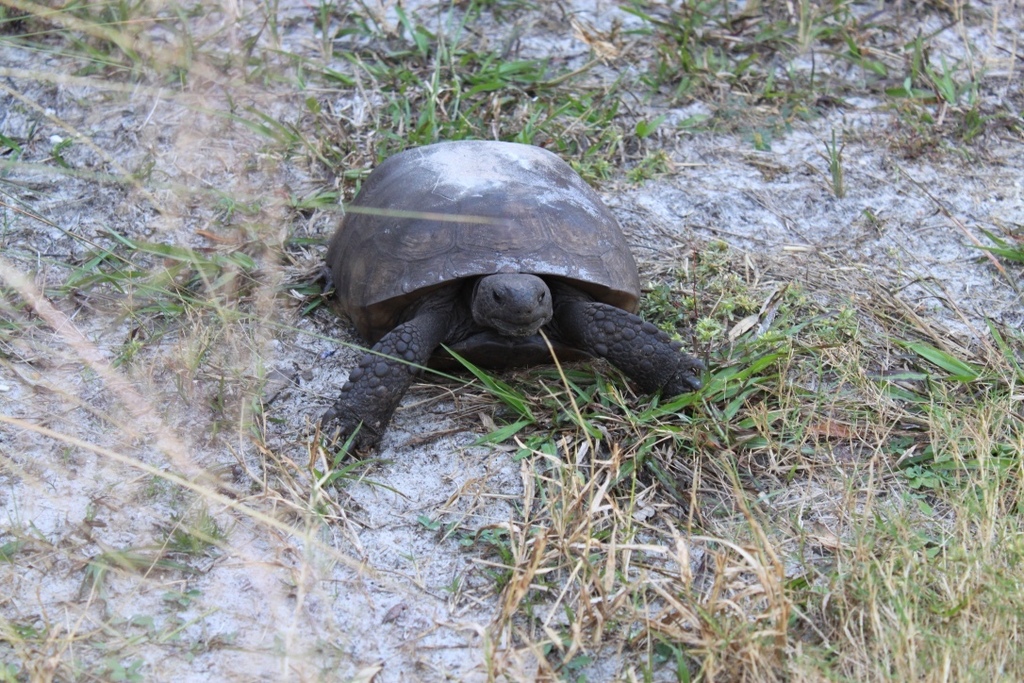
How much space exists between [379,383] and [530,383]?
50 centimetres

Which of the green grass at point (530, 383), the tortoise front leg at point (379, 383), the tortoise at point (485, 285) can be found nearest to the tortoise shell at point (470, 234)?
the tortoise at point (485, 285)

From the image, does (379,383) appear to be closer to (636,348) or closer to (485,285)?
(485,285)

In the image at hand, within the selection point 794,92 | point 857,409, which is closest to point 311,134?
point 794,92

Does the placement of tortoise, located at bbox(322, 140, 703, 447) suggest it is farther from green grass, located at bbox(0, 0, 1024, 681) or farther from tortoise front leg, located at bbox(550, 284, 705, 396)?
green grass, located at bbox(0, 0, 1024, 681)

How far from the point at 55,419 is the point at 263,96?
6.64ft

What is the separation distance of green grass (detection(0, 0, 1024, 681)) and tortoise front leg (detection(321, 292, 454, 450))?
0.09 m

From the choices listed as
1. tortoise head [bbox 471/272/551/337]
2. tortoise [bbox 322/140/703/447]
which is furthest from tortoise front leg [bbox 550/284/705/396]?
tortoise head [bbox 471/272/551/337]

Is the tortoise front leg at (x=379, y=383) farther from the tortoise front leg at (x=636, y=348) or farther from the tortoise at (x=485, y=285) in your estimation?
the tortoise front leg at (x=636, y=348)

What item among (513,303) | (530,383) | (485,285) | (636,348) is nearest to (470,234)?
(485,285)

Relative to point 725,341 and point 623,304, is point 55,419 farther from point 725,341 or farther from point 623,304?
point 725,341

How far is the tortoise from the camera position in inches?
113

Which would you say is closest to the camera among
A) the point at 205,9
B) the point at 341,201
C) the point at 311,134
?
the point at 341,201

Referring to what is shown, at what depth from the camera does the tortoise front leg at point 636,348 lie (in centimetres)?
297

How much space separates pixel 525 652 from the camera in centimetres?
215
